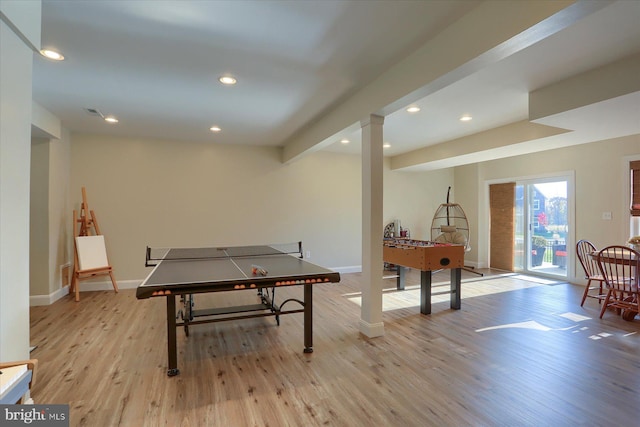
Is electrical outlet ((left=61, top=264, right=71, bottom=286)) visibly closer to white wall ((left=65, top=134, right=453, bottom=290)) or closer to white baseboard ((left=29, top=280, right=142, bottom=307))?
white baseboard ((left=29, top=280, right=142, bottom=307))

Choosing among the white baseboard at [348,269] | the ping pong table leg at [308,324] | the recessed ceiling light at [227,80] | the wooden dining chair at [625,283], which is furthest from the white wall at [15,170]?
the wooden dining chair at [625,283]

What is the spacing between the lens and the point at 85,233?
4.86 metres

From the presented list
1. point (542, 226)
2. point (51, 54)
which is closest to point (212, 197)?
point (51, 54)

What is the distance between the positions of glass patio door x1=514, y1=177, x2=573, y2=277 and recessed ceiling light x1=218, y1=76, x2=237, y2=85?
6.15 meters

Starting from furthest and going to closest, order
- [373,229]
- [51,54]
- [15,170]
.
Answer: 1. [373,229]
2. [51,54]
3. [15,170]

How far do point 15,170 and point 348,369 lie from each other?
257 centimetres

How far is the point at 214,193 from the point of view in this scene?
225 inches

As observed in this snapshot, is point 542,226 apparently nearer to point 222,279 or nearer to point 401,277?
point 401,277

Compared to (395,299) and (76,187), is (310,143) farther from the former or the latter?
(76,187)

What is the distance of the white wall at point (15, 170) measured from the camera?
1674 mm

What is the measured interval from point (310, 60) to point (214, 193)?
3.71m

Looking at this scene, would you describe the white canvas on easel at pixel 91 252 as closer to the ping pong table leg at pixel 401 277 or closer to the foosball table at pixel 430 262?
the foosball table at pixel 430 262

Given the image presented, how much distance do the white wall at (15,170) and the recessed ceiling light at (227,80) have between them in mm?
1346

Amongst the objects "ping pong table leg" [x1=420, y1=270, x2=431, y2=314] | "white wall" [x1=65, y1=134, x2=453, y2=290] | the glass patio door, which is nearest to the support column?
"ping pong table leg" [x1=420, y1=270, x2=431, y2=314]
